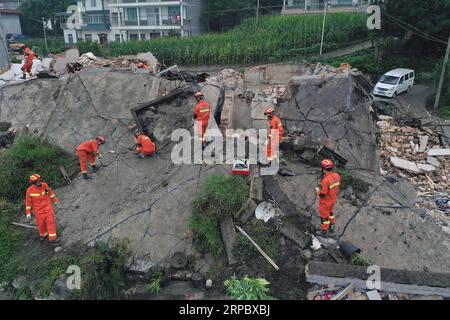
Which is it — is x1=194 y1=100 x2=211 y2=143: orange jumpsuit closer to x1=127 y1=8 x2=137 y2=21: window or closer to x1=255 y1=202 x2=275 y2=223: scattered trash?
x1=255 y1=202 x2=275 y2=223: scattered trash

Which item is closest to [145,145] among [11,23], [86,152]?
[86,152]

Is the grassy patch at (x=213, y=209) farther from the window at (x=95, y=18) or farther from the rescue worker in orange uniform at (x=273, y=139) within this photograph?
the window at (x=95, y=18)

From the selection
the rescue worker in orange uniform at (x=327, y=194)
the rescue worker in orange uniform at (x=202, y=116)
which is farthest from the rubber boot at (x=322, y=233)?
the rescue worker in orange uniform at (x=202, y=116)

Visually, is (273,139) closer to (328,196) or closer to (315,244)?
(328,196)

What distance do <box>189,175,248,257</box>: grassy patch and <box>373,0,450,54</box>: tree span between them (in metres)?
18.3

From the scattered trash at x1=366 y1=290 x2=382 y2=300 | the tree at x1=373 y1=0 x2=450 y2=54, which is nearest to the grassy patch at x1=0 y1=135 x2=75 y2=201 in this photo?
the scattered trash at x1=366 y1=290 x2=382 y2=300

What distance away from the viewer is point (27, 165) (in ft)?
26.5

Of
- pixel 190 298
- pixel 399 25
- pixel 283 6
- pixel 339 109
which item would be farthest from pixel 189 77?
pixel 283 6

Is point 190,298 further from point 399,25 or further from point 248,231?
point 399,25

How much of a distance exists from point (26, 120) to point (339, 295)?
31.8ft

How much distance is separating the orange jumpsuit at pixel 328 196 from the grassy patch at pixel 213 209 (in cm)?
141

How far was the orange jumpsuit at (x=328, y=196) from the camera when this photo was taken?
5.95m

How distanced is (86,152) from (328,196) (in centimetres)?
537

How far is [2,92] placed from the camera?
11.0 m
